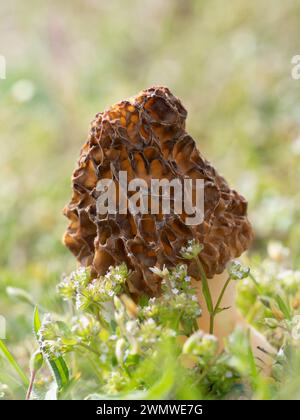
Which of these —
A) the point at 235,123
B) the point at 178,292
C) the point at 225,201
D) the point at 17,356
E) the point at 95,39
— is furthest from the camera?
the point at 95,39

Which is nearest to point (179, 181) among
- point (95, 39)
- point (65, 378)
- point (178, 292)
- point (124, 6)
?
point (178, 292)

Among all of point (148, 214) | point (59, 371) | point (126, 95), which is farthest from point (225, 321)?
point (126, 95)

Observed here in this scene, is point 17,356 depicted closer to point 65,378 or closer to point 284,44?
point 65,378

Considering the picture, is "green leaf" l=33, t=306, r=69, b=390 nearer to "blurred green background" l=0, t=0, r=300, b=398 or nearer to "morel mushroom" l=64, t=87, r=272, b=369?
"morel mushroom" l=64, t=87, r=272, b=369

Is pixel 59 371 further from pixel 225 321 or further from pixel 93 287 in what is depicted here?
pixel 225 321

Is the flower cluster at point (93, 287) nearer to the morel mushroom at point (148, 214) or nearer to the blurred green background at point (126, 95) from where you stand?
the morel mushroom at point (148, 214)
